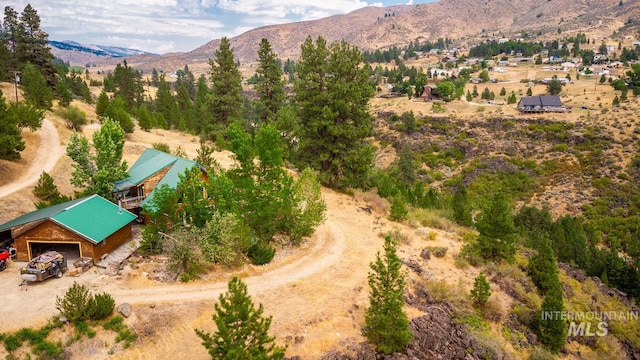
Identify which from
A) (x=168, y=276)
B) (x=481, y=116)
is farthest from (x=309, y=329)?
(x=481, y=116)

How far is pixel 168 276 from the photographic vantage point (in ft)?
64.9

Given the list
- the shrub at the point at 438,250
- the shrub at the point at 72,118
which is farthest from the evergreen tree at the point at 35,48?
the shrub at the point at 438,250

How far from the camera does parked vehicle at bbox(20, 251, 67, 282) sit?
18203 mm

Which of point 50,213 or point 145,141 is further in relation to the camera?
point 145,141

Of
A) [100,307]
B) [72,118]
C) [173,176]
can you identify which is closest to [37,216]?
[173,176]

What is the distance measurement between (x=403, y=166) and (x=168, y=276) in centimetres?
4977

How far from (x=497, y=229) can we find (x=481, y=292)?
5457 mm

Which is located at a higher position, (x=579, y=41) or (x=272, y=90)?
(x=579, y=41)

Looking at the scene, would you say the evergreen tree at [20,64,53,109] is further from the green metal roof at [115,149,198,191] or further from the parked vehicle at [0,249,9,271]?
the parked vehicle at [0,249,9,271]

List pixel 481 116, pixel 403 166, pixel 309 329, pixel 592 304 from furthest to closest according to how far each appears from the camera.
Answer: pixel 481 116 → pixel 403 166 → pixel 592 304 → pixel 309 329

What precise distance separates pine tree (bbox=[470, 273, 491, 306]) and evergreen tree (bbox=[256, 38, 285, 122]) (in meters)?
27.8

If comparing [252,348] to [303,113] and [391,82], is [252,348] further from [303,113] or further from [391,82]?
[391,82]

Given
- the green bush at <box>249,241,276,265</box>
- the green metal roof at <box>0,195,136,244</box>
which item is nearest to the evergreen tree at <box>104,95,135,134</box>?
the green metal roof at <box>0,195,136,244</box>

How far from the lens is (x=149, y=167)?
27.5m
